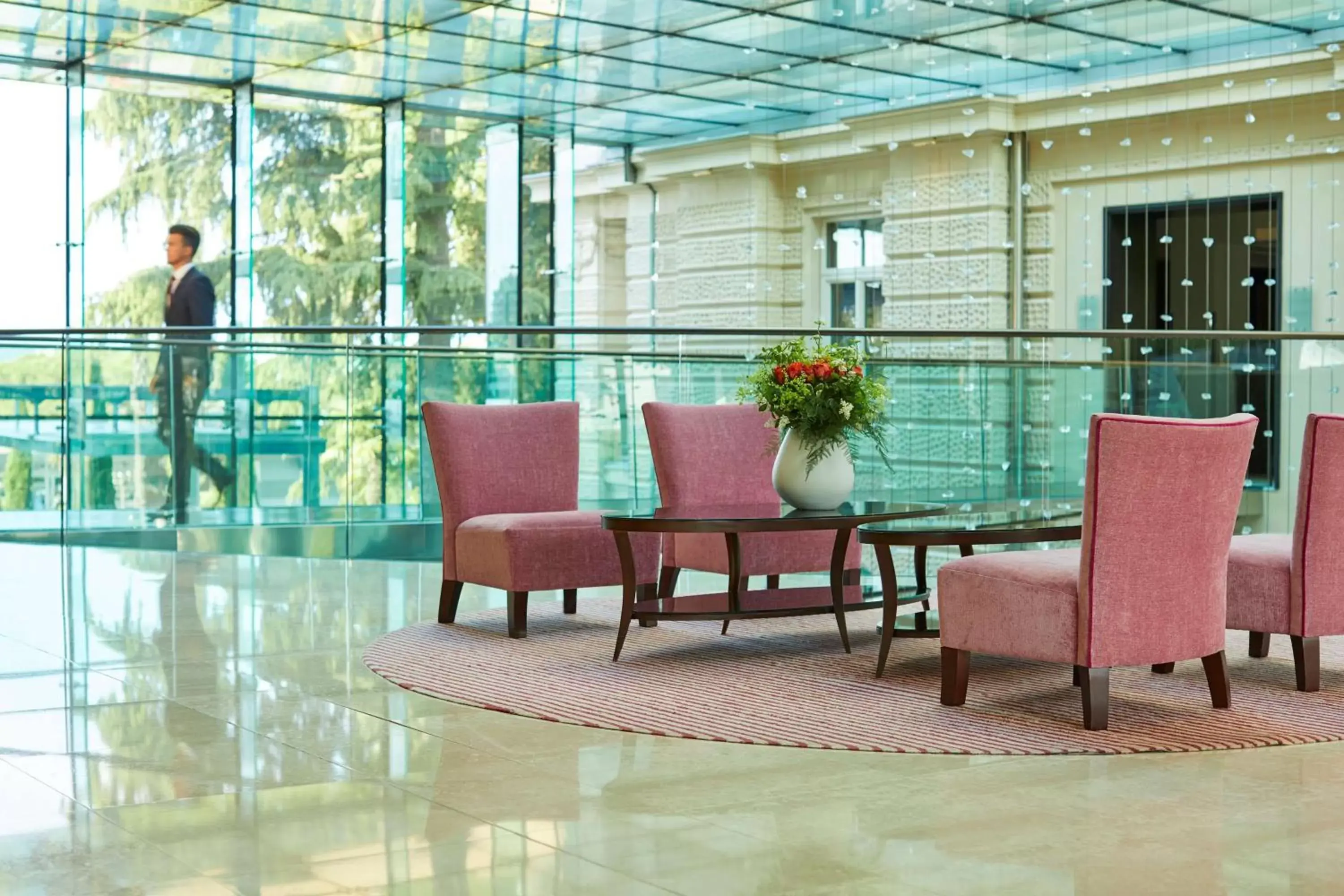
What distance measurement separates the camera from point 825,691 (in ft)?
14.3

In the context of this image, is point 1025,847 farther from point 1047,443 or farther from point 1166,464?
point 1047,443

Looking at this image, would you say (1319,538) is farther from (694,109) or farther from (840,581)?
(694,109)

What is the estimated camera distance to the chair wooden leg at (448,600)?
5629 millimetres

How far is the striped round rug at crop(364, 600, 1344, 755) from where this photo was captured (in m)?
3.77

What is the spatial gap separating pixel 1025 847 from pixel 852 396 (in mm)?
2545

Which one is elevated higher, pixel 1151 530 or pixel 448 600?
pixel 1151 530

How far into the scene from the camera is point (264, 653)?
16.4 ft

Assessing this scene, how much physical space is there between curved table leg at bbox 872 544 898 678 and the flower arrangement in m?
0.68

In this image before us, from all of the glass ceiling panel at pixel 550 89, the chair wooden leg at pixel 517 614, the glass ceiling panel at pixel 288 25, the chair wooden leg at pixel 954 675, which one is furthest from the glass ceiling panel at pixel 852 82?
the chair wooden leg at pixel 954 675

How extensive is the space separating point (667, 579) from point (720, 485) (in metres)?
0.40

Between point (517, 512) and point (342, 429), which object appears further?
point (342, 429)

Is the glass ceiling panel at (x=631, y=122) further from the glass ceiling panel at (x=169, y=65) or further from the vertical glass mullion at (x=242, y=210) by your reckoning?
the glass ceiling panel at (x=169, y=65)

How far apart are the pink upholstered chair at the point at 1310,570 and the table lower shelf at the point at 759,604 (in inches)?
44.2

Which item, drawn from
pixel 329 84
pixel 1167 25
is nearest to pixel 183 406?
pixel 329 84
